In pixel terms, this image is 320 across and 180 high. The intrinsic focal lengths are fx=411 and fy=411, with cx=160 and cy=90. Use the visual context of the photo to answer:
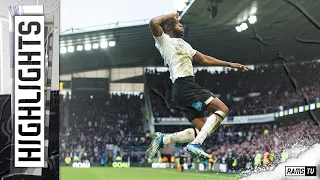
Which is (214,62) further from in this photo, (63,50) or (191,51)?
(63,50)

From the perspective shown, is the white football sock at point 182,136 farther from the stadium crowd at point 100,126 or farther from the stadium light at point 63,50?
the stadium light at point 63,50

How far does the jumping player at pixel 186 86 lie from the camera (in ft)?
11.3

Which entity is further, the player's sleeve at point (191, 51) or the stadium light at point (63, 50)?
the stadium light at point (63, 50)

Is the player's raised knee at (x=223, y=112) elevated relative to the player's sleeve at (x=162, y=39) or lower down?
lower down

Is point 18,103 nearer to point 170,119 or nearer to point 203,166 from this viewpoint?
point 170,119

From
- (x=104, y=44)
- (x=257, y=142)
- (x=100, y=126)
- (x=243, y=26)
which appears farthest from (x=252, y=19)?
(x=100, y=126)

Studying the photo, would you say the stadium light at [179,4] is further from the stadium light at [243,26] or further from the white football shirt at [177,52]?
the stadium light at [243,26]

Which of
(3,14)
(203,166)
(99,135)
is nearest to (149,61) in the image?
(99,135)

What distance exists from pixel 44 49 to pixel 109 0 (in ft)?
2.32

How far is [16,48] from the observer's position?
3.58 m

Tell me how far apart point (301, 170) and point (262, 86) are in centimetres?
76

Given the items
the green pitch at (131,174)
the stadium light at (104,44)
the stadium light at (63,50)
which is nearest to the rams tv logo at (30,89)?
the stadium light at (63,50)

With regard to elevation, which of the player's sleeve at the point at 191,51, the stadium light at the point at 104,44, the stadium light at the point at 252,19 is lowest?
the player's sleeve at the point at 191,51

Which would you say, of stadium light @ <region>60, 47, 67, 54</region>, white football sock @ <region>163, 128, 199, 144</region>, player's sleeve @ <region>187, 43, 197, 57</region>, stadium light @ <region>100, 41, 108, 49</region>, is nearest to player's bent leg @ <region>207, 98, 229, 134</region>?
white football sock @ <region>163, 128, 199, 144</region>
